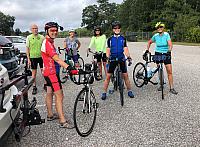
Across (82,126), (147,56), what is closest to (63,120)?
(82,126)

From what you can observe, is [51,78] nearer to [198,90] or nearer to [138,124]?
[138,124]

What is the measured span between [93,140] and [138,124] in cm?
108

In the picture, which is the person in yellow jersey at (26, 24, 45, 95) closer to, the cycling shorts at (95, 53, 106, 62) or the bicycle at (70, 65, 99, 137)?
the cycling shorts at (95, 53, 106, 62)

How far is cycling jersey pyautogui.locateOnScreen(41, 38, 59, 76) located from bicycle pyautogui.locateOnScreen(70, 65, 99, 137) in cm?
52

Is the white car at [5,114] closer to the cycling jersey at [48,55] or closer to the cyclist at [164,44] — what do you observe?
the cycling jersey at [48,55]

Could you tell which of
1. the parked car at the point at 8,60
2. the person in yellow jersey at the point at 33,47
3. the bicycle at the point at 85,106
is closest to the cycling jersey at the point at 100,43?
the person in yellow jersey at the point at 33,47

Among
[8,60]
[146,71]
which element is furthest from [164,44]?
[8,60]

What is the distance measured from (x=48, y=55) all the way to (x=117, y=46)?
235 cm

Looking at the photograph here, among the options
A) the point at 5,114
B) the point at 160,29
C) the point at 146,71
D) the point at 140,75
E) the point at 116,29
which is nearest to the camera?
the point at 5,114

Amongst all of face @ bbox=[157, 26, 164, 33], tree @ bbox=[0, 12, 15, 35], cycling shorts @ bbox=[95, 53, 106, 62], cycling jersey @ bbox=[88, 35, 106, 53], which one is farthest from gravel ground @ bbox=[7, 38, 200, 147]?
tree @ bbox=[0, 12, 15, 35]

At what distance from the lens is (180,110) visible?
6.05 m

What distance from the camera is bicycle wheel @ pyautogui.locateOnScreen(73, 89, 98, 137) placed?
4.85 m

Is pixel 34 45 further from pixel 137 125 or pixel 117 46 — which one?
pixel 137 125

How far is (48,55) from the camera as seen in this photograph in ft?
16.3
